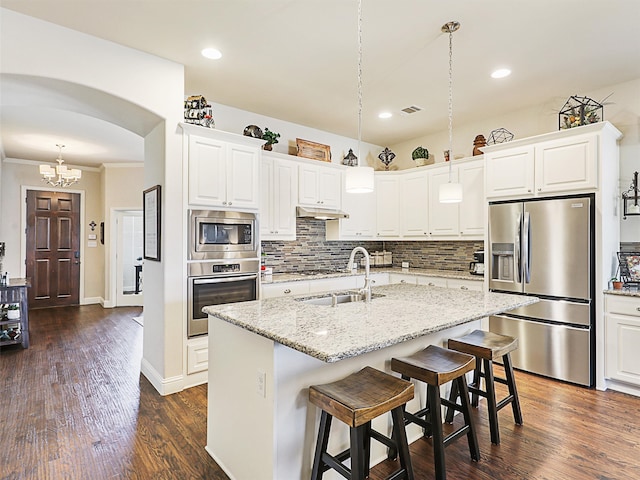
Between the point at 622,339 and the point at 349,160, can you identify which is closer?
the point at 622,339

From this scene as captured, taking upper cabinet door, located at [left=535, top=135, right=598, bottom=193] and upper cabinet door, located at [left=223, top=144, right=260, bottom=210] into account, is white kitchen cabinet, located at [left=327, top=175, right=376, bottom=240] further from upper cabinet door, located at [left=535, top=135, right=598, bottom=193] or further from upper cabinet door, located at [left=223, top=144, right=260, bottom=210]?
upper cabinet door, located at [left=535, top=135, right=598, bottom=193]

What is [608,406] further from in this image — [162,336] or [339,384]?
[162,336]

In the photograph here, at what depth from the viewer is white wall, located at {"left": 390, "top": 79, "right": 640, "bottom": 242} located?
356 centimetres

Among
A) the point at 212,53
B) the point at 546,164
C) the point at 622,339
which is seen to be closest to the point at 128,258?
the point at 212,53

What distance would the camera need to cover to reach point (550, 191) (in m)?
3.56

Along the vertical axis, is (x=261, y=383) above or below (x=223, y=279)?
below

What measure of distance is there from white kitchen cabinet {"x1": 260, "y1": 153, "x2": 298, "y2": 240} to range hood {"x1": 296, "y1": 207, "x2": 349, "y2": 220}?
0.10 metres

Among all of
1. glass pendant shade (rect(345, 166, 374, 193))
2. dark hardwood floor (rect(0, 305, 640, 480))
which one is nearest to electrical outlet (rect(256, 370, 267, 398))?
dark hardwood floor (rect(0, 305, 640, 480))

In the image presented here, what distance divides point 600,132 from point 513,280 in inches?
61.5

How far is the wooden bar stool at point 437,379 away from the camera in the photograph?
192cm

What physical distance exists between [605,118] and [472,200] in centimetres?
148

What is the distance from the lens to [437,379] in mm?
1930

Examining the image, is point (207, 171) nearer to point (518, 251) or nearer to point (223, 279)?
point (223, 279)

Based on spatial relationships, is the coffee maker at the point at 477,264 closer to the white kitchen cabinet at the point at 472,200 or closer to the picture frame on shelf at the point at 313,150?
the white kitchen cabinet at the point at 472,200
